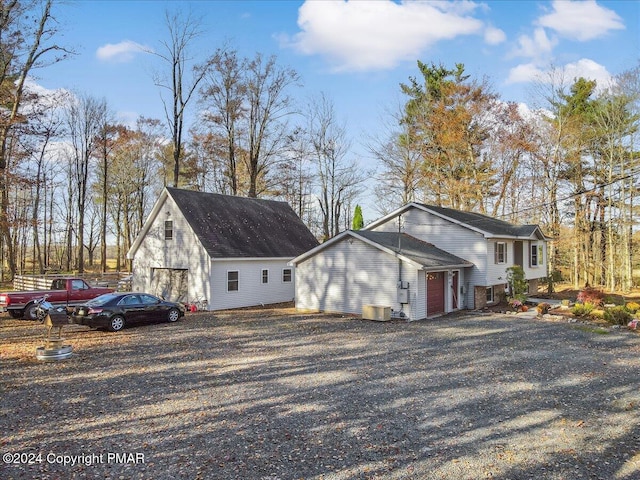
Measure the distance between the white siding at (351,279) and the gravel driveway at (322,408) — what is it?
480 centimetres

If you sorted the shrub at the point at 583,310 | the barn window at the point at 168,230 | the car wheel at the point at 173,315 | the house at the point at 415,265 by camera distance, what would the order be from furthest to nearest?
the barn window at the point at 168,230 < the house at the point at 415,265 < the shrub at the point at 583,310 < the car wheel at the point at 173,315

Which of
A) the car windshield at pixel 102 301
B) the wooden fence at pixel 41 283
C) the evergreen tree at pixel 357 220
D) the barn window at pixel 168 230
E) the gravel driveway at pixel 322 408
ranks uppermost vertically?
the evergreen tree at pixel 357 220

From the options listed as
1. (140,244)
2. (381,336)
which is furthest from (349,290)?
(140,244)

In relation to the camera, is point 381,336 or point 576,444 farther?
point 381,336

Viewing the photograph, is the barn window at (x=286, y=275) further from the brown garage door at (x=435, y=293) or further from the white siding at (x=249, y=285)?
the brown garage door at (x=435, y=293)

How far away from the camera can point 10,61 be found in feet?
61.8

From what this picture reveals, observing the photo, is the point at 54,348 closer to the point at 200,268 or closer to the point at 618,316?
the point at 200,268

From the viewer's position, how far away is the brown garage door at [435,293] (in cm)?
1958

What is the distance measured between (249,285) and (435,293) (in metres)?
9.16

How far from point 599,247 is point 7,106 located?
39.0m

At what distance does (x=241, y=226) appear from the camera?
24234 mm

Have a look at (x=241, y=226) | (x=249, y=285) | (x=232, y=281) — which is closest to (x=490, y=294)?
(x=249, y=285)

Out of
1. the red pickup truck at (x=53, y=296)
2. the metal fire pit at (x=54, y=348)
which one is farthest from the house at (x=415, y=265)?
the metal fire pit at (x=54, y=348)

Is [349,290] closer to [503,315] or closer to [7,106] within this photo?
[503,315]
